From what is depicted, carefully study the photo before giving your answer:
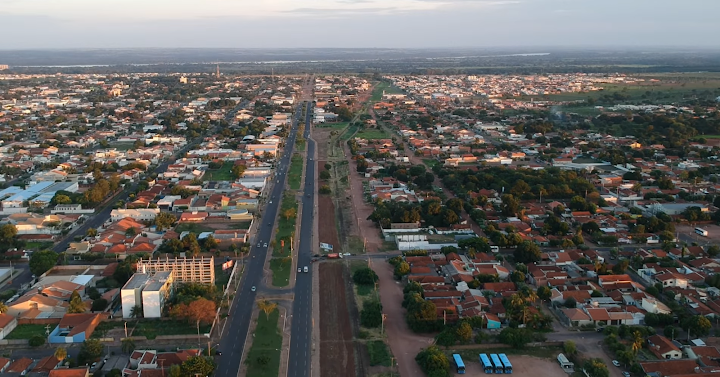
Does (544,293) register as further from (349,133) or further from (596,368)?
(349,133)

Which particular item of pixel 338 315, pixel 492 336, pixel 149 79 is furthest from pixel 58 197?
pixel 149 79

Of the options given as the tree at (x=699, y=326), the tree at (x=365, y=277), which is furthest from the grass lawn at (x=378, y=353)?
the tree at (x=699, y=326)

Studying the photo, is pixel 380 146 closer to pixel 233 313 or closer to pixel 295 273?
pixel 295 273

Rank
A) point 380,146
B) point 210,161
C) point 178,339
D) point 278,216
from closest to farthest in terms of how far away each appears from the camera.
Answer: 1. point 178,339
2. point 278,216
3. point 210,161
4. point 380,146

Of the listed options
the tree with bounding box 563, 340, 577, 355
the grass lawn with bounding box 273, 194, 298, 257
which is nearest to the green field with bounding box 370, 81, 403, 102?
the grass lawn with bounding box 273, 194, 298, 257

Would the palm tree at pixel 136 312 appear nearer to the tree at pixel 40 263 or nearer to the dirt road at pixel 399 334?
the tree at pixel 40 263
